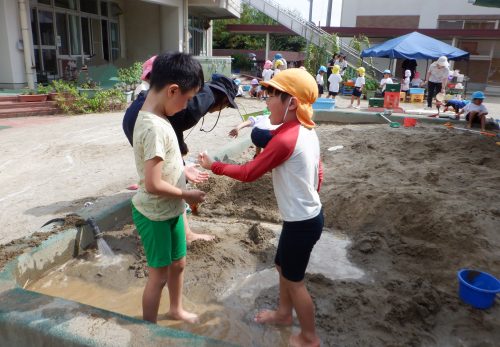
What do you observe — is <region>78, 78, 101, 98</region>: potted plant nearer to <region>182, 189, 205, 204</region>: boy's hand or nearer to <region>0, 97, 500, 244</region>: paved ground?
<region>0, 97, 500, 244</region>: paved ground

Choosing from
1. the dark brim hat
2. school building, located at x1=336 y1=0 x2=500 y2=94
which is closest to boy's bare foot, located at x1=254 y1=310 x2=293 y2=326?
the dark brim hat

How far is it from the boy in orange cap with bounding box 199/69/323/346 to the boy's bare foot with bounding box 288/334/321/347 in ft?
0.20

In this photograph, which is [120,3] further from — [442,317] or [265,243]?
[442,317]

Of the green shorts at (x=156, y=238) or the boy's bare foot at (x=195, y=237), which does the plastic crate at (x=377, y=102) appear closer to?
the boy's bare foot at (x=195, y=237)

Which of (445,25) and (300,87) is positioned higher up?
(445,25)

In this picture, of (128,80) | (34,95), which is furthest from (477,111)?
(34,95)

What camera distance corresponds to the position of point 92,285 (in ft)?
10.1

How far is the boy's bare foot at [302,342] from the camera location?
7.80ft

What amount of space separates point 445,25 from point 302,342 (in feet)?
117

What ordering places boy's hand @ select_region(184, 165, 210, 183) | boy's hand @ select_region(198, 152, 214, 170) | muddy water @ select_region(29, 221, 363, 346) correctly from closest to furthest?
1. boy's hand @ select_region(198, 152, 214, 170)
2. boy's hand @ select_region(184, 165, 210, 183)
3. muddy water @ select_region(29, 221, 363, 346)

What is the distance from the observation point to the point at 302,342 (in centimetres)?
240

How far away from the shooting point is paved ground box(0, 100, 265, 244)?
14.7 feet

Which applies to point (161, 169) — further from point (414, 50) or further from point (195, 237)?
point (414, 50)

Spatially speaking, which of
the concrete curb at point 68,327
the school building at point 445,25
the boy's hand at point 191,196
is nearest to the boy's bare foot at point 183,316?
the concrete curb at point 68,327
